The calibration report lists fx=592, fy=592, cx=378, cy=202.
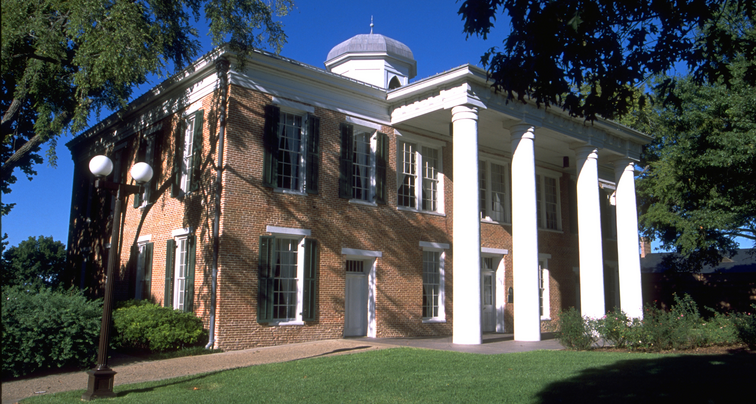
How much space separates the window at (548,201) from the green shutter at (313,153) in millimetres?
10888

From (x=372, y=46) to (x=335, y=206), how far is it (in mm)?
8390

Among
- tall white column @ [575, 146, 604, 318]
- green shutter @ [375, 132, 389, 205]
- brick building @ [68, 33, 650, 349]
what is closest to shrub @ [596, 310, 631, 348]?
brick building @ [68, 33, 650, 349]

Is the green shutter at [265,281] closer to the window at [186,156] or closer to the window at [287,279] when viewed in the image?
the window at [287,279]

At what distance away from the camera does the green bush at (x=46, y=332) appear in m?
10.8

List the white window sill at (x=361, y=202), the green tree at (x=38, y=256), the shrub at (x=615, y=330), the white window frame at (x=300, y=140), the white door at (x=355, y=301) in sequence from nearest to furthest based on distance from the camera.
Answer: the shrub at (x=615, y=330)
the white window frame at (x=300, y=140)
the white door at (x=355, y=301)
the white window sill at (x=361, y=202)
the green tree at (x=38, y=256)

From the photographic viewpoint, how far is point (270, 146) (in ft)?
50.0

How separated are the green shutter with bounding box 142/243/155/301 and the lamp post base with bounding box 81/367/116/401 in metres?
8.24

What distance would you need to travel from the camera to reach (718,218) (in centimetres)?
2056

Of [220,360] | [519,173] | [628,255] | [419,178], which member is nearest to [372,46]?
[419,178]

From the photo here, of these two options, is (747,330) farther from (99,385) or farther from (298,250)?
(99,385)

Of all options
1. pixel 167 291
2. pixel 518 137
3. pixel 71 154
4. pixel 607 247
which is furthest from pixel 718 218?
pixel 71 154

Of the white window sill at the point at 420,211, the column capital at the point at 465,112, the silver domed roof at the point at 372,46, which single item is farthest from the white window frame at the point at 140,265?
the silver domed roof at the point at 372,46

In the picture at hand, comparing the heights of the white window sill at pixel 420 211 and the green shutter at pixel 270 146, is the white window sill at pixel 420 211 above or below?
below

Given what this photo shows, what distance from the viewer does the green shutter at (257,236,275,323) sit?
1448 cm
